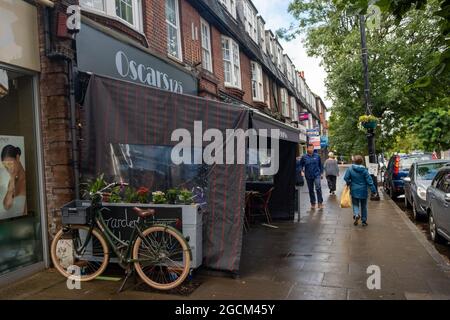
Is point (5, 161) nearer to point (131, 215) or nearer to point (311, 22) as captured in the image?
point (131, 215)

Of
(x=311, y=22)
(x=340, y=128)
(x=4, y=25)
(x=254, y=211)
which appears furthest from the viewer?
(x=311, y=22)

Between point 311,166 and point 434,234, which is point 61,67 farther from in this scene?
point 311,166

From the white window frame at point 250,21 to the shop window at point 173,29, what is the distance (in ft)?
26.2

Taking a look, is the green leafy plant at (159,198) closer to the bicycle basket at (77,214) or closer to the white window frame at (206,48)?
the bicycle basket at (77,214)

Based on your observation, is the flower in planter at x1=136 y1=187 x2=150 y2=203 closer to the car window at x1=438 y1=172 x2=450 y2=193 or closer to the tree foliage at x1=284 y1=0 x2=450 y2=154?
the car window at x1=438 y1=172 x2=450 y2=193

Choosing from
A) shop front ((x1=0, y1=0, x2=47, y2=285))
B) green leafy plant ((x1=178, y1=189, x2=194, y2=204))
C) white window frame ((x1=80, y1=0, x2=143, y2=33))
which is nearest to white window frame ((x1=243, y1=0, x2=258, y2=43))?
white window frame ((x1=80, y1=0, x2=143, y2=33))

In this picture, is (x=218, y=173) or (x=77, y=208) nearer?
(x=77, y=208)

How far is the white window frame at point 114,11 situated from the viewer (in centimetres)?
694

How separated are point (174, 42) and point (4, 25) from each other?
18.5 ft

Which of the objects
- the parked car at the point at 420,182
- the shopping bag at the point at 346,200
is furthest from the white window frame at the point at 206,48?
the parked car at the point at 420,182

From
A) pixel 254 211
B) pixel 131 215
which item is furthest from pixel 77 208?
pixel 254 211

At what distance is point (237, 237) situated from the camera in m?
5.39

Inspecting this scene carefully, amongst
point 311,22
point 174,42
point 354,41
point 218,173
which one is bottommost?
point 218,173

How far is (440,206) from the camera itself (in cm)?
683
